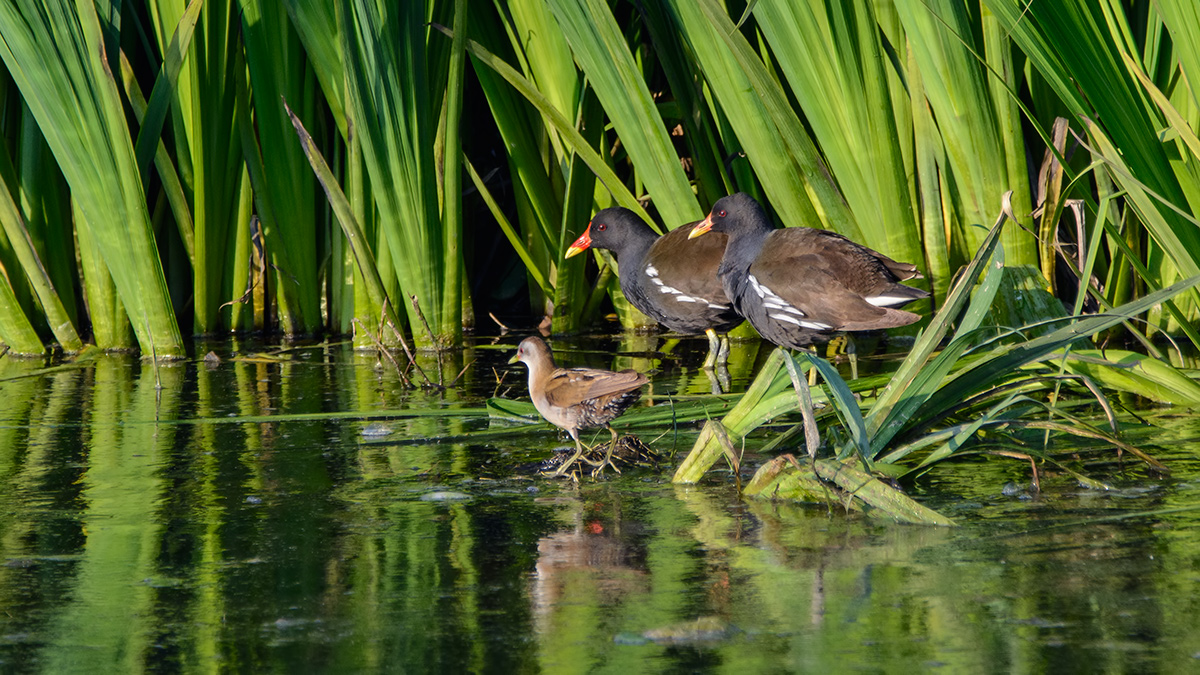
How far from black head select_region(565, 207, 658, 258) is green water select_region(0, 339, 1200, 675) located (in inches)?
83.2

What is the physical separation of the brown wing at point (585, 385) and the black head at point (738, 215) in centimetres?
131

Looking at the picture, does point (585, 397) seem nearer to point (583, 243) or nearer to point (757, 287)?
point (757, 287)

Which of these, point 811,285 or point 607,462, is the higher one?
point 811,285

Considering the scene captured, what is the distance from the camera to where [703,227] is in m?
5.29

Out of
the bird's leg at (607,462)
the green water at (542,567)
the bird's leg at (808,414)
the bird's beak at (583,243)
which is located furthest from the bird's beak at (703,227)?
the bird's leg at (808,414)

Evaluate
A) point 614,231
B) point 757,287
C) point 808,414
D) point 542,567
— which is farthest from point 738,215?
point 542,567

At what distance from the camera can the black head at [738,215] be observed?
5.02 m

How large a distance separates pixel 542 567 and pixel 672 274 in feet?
10.3

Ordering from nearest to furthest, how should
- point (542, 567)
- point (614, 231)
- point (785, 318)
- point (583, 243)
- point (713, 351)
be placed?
point (542, 567) < point (785, 318) < point (713, 351) < point (614, 231) < point (583, 243)

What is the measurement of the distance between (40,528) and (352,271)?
11.8ft

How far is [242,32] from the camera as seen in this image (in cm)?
591

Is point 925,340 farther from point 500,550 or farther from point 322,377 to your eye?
point 322,377

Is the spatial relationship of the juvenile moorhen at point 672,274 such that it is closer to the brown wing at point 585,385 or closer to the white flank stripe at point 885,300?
the white flank stripe at point 885,300

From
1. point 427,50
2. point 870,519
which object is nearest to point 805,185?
point 427,50
